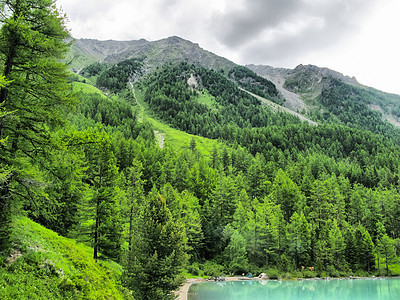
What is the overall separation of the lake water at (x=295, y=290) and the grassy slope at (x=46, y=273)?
24.4 meters

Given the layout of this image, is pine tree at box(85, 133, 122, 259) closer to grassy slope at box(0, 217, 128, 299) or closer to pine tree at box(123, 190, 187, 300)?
pine tree at box(123, 190, 187, 300)

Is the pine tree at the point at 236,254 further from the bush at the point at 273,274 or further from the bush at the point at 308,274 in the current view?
the bush at the point at 308,274

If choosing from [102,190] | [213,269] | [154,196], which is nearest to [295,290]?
[213,269]

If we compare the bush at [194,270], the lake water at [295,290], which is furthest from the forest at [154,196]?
the lake water at [295,290]

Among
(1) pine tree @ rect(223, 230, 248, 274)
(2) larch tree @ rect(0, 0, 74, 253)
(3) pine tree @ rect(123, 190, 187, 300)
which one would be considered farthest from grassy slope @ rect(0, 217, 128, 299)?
(1) pine tree @ rect(223, 230, 248, 274)

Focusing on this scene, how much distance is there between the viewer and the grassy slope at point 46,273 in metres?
12.5

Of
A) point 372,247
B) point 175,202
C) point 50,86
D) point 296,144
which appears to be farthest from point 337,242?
point 296,144

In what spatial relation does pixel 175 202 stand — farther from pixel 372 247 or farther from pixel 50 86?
pixel 372 247

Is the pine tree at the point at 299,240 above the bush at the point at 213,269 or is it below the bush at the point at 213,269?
above

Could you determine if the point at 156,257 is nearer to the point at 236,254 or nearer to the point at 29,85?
the point at 29,85

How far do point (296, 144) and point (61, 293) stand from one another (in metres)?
170

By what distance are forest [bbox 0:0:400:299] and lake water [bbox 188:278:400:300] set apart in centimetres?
672

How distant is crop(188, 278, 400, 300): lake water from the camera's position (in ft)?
144

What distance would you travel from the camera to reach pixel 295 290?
167ft
